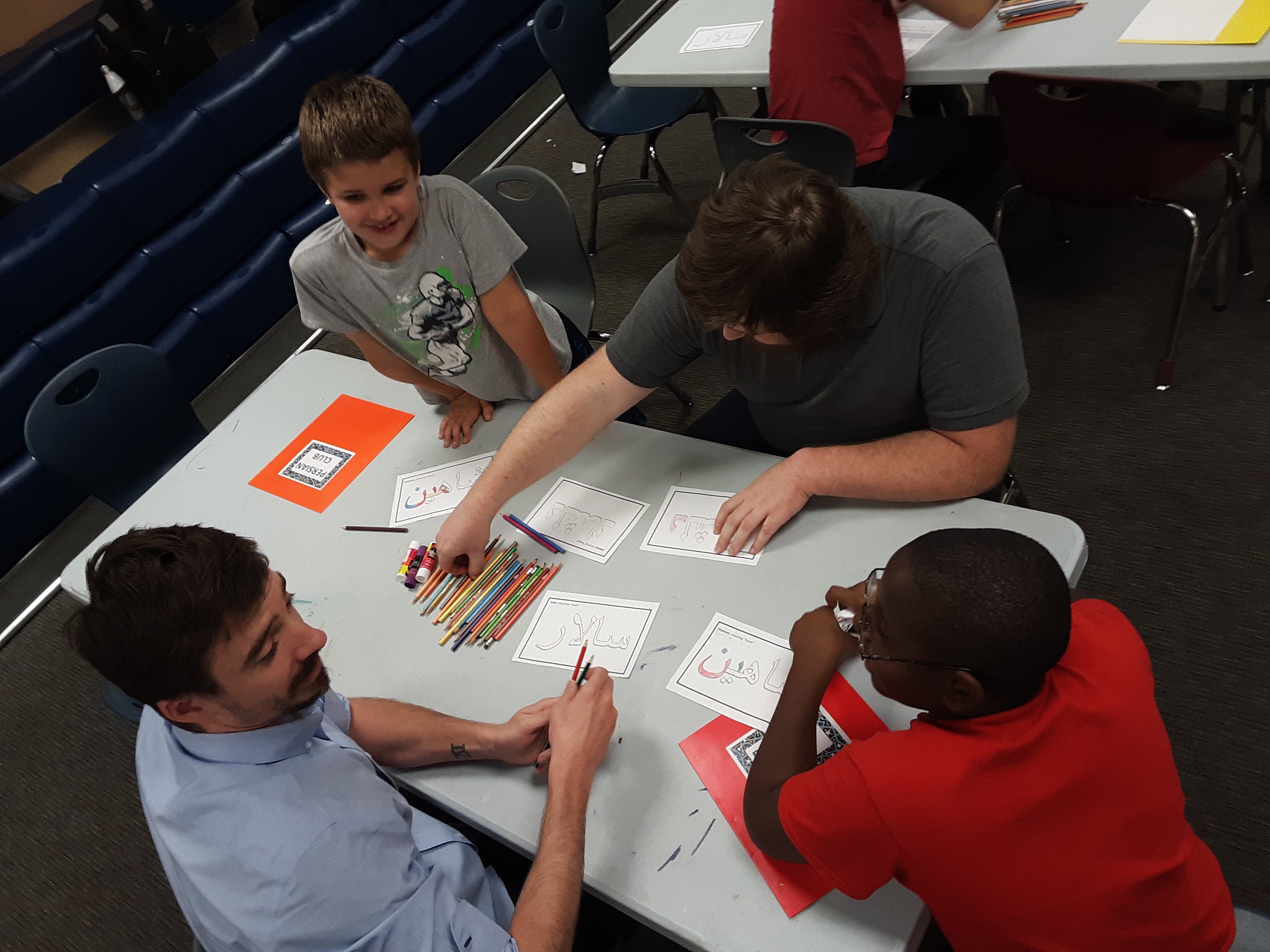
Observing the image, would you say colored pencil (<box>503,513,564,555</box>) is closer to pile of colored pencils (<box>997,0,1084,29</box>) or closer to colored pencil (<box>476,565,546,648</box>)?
colored pencil (<box>476,565,546,648</box>)

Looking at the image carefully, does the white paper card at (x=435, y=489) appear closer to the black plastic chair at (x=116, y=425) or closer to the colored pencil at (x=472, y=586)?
the colored pencil at (x=472, y=586)

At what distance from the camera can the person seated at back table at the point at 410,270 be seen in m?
1.58

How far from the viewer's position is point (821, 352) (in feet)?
4.37

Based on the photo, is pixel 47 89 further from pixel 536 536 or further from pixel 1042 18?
pixel 1042 18

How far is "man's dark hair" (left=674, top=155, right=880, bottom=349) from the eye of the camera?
1.12m

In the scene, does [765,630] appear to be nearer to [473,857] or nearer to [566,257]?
[473,857]

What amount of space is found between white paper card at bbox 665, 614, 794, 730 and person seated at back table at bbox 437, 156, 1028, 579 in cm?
16

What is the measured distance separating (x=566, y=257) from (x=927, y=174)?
1178 millimetres

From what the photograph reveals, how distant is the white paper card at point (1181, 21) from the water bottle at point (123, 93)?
3.58m

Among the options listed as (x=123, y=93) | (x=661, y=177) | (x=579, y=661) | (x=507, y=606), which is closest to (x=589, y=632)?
(x=579, y=661)

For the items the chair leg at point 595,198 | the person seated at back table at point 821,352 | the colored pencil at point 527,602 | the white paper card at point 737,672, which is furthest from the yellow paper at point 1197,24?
the colored pencil at point 527,602

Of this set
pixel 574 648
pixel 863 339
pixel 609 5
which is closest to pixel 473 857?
pixel 574 648

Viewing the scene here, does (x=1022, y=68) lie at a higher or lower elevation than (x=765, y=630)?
higher

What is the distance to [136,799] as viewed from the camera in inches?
89.7
